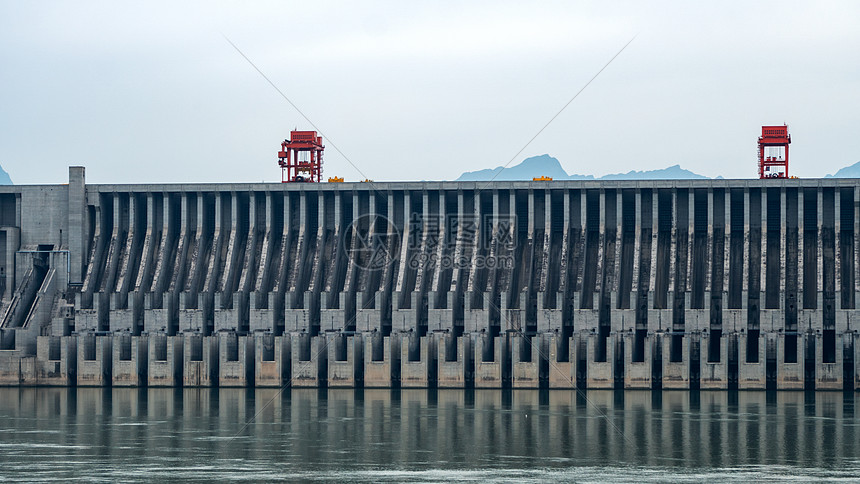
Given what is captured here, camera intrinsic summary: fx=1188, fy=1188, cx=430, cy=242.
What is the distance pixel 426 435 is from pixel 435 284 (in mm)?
23225

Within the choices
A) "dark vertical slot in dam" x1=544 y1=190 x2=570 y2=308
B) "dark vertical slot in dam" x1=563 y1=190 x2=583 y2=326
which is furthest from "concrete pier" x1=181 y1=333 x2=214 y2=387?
"dark vertical slot in dam" x1=563 y1=190 x2=583 y2=326

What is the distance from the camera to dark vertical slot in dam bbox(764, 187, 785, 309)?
74.6 metres

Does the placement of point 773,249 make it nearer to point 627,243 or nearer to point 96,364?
point 627,243

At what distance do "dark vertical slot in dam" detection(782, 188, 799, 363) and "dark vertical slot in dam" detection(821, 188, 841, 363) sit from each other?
1.68 m

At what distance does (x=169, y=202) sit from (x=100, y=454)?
3647 centimetres

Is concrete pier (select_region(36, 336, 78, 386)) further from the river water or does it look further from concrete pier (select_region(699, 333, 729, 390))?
concrete pier (select_region(699, 333, 729, 390))

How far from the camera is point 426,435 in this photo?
53.3 metres

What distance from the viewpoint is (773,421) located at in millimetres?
57031

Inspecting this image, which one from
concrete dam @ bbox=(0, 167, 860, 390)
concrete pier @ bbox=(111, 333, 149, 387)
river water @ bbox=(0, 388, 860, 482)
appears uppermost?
concrete dam @ bbox=(0, 167, 860, 390)

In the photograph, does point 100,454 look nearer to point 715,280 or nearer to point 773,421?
point 773,421

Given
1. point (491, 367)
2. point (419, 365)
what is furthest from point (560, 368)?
point (419, 365)

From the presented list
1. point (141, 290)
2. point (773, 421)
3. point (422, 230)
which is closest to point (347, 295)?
point (422, 230)

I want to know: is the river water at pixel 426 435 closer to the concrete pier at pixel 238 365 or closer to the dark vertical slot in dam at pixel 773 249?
the concrete pier at pixel 238 365

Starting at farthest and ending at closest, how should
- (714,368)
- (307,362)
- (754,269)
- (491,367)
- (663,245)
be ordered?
(663,245) → (754,269) → (307,362) → (491,367) → (714,368)
